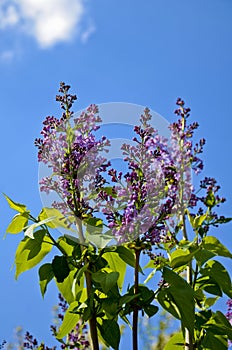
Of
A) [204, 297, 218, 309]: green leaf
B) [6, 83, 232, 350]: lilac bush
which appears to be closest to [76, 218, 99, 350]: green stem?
[6, 83, 232, 350]: lilac bush

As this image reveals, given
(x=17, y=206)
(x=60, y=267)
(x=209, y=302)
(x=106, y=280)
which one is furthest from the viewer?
(x=209, y=302)

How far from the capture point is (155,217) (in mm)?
1326

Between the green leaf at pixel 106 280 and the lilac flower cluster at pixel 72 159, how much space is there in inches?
6.6

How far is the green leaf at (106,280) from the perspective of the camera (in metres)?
1.23

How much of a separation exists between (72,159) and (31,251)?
0.26 meters

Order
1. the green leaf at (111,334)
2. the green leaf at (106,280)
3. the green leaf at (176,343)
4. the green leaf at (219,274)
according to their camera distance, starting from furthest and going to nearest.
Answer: the green leaf at (176,343)
the green leaf at (219,274)
the green leaf at (111,334)
the green leaf at (106,280)

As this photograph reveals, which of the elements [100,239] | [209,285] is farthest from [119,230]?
[209,285]

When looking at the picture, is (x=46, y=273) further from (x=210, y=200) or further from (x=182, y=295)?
(x=210, y=200)

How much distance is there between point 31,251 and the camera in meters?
1.42

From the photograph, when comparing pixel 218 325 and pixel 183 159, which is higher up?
pixel 183 159

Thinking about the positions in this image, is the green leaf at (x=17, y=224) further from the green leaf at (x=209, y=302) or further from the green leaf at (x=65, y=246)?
the green leaf at (x=209, y=302)

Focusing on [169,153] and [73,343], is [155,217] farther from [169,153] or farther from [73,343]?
[73,343]

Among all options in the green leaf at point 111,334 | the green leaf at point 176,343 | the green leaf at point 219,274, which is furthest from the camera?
the green leaf at point 176,343

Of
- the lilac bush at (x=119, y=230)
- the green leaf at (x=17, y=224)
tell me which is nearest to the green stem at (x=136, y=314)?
the lilac bush at (x=119, y=230)
